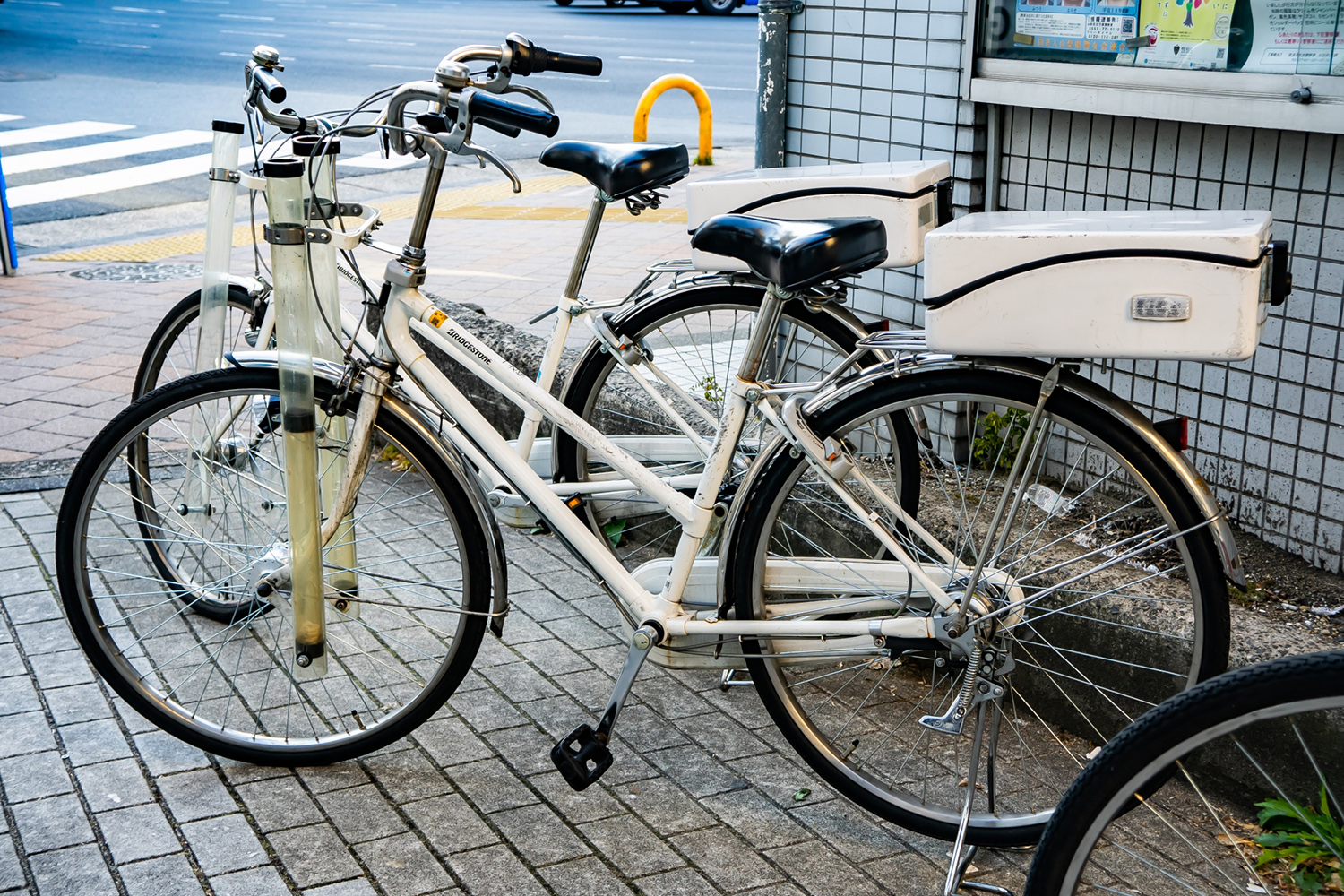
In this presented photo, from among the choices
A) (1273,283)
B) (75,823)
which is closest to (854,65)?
(1273,283)

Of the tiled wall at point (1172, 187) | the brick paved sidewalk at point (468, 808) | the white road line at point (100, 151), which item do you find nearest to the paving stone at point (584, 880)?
the brick paved sidewalk at point (468, 808)

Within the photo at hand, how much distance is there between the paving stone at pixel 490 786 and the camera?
3.18 m

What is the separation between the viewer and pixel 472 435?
10.6 ft

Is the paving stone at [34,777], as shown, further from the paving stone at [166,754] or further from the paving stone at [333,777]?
the paving stone at [333,777]

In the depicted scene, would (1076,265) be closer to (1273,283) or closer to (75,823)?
(1273,283)

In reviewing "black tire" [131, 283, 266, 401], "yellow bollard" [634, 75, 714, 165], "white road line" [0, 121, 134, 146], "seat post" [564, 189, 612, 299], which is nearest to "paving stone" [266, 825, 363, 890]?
"black tire" [131, 283, 266, 401]

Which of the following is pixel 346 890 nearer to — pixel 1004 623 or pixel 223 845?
pixel 223 845

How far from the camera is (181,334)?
4180 millimetres

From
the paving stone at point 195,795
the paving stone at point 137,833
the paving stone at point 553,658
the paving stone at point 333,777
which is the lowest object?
the paving stone at point 333,777

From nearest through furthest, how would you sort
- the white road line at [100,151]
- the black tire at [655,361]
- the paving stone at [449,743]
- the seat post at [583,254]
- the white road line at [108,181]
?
the paving stone at [449,743] → the black tire at [655,361] → the seat post at [583,254] → the white road line at [108,181] → the white road line at [100,151]

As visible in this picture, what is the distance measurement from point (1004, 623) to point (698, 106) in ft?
30.5

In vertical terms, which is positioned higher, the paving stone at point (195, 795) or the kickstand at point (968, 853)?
the kickstand at point (968, 853)

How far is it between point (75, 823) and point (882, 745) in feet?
6.28

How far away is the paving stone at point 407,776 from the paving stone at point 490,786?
0.04 metres
